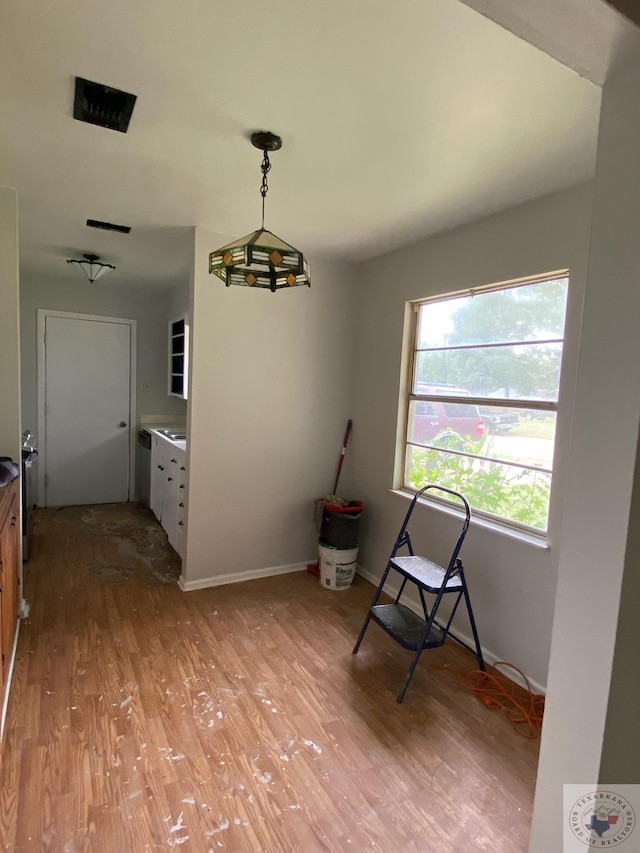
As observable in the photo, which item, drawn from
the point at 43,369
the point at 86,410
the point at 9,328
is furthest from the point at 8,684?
the point at 43,369

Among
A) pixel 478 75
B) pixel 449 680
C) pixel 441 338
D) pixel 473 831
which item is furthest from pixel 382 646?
pixel 478 75

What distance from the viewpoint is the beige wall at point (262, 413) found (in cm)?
310

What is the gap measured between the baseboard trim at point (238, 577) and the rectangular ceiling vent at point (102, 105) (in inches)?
105

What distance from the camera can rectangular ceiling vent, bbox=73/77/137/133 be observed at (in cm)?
152

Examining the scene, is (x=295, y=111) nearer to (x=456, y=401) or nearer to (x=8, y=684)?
(x=456, y=401)

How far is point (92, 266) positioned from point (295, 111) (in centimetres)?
290

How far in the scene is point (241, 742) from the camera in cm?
187

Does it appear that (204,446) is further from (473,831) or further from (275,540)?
(473,831)

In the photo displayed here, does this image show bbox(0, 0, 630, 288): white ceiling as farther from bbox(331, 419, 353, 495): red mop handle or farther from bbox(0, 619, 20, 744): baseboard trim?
bbox(0, 619, 20, 744): baseboard trim

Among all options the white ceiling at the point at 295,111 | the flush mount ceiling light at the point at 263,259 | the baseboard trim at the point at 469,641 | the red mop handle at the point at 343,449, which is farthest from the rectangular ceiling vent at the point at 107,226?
the baseboard trim at the point at 469,641

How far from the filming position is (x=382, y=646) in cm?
262

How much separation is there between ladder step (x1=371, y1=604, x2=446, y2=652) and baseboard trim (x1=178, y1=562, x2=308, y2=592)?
1.19 metres

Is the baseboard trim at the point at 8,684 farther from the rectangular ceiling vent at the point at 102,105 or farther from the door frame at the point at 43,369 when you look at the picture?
the door frame at the point at 43,369

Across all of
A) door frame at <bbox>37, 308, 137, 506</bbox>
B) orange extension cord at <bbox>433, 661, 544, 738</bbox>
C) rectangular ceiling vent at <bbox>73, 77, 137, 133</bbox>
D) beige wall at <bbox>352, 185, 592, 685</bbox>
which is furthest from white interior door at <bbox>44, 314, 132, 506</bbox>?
orange extension cord at <bbox>433, 661, 544, 738</bbox>
